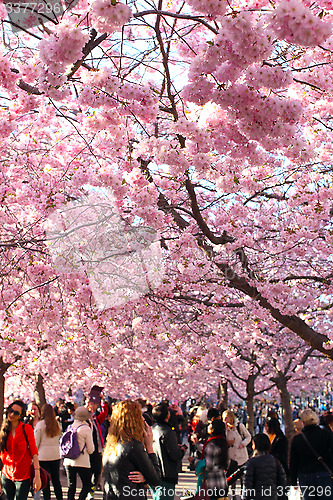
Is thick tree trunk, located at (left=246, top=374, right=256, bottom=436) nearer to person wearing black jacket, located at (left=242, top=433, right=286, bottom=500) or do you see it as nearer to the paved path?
the paved path

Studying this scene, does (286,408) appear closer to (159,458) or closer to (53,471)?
(53,471)

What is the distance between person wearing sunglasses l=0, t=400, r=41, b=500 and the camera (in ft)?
22.2

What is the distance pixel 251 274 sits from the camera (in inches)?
412

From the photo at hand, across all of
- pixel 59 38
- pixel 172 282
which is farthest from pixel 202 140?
pixel 172 282

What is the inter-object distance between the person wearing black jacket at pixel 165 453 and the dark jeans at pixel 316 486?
1.68m

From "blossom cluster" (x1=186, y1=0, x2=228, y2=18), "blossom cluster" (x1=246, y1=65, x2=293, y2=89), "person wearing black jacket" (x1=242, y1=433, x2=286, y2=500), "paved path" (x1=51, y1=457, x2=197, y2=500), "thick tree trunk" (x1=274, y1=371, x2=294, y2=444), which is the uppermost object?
"blossom cluster" (x1=186, y1=0, x2=228, y2=18)

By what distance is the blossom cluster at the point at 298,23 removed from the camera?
13.0ft

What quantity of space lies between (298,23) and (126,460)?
3.62 meters

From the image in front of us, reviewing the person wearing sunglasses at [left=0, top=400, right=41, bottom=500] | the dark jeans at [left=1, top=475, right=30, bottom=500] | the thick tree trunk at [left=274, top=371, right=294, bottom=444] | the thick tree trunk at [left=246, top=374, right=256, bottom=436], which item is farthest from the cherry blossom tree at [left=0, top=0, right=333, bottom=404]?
the thick tree trunk at [left=246, top=374, right=256, bottom=436]

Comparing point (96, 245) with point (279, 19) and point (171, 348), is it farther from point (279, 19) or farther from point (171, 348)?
point (171, 348)

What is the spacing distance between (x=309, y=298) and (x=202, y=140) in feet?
36.1

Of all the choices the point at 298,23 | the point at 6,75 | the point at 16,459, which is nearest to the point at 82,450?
the point at 16,459

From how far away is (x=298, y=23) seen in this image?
13.0 feet

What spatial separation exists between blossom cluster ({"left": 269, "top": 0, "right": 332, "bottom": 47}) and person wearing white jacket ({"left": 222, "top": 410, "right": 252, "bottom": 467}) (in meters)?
6.44
